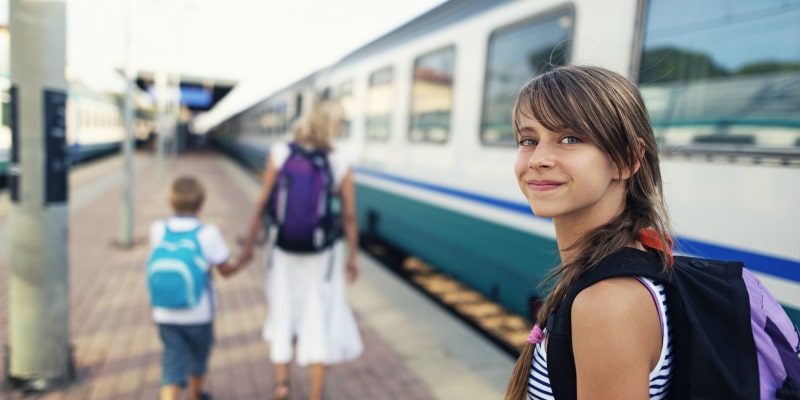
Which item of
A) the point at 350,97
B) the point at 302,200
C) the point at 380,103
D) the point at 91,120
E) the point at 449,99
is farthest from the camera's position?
the point at 91,120

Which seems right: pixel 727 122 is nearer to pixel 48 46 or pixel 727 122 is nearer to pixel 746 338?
pixel 746 338

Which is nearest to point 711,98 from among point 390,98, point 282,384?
point 282,384

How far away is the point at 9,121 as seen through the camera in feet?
10.0

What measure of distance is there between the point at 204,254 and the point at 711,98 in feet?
8.33

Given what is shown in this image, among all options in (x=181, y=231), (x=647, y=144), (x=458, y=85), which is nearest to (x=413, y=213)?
(x=458, y=85)

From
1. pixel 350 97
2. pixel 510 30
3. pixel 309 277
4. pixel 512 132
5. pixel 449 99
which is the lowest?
pixel 309 277

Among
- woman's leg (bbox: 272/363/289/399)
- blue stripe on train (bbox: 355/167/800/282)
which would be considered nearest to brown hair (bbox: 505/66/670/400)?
blue stripe on train (bbox: 355/167/800/282)

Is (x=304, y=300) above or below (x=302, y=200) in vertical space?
below

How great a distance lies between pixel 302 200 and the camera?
2896mm

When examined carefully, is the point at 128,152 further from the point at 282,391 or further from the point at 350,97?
the point at 282,391

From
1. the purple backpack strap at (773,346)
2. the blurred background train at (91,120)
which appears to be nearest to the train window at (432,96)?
the purple backpack strap at (773,346)

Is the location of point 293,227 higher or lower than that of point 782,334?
lower

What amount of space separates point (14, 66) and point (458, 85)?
3295 mm

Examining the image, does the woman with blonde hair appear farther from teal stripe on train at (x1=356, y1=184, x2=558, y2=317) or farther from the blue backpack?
teal stripe on train at (x1=356, y1=184, x2=558, y2=317)
